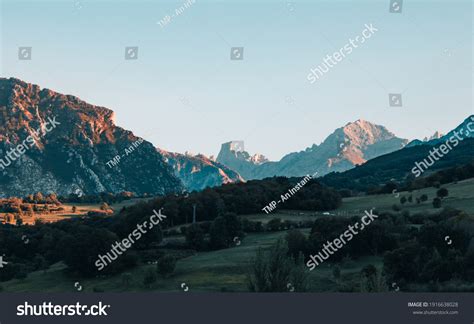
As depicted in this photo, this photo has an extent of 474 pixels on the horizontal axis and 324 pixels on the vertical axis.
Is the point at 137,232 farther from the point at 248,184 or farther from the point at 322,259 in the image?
the point at 248,184

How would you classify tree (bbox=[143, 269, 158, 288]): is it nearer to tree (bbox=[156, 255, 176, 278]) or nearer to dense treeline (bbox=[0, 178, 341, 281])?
tree (bbox=[156, 255, 176, 278])

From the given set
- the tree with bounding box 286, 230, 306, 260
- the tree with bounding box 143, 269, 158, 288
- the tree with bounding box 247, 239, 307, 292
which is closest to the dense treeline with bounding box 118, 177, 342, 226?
the tree with bounding box 286, 230, 306, 260

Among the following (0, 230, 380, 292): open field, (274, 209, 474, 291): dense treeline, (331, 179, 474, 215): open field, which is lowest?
(0, 230, 380, 292): open field

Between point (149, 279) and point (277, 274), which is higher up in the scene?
point (277, 274)

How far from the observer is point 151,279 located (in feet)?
271

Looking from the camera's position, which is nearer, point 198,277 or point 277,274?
point 277,274

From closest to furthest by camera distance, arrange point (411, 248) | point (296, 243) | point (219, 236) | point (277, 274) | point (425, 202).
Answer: point (277, 274) → point (411, 248) → point (296, 243) → point (219, 236) → point (425, 202)

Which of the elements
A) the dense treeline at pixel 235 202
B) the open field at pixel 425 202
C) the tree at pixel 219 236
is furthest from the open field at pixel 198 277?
the open field at pixel 425 202

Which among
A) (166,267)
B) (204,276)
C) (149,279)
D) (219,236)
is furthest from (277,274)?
(219,236)

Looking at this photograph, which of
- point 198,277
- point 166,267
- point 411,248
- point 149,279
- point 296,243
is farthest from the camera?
point 296,243

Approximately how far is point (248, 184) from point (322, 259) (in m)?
84.3

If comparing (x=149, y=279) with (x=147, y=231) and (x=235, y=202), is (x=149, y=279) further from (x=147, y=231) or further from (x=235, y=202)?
(x=235, y=202)

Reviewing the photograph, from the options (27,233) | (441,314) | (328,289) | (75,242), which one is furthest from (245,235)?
(441,314)

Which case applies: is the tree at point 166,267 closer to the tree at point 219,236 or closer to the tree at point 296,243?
the tree at point 296,243
